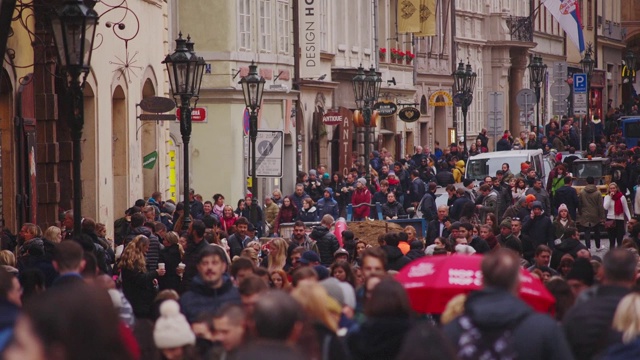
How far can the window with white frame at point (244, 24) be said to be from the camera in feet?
134

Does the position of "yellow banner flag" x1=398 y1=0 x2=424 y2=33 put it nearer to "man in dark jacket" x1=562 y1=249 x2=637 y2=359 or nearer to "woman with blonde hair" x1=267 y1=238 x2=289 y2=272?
"woman with blonde hair" x1=267 y1=238 x2=289 y2=272

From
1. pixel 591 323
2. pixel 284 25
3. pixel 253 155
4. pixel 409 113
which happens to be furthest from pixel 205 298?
pixel 409 113

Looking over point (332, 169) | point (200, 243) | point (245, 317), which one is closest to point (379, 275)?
point (245, 317)

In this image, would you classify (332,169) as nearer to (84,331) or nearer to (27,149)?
(27,149)

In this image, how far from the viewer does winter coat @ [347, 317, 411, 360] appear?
843cm

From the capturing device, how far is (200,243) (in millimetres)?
17031

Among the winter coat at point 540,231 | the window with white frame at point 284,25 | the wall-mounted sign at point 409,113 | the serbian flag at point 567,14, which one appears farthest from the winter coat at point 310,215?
the serbian flag at point 567,14

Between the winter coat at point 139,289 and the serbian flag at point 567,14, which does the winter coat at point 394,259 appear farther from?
the serbian flag at point 567,14

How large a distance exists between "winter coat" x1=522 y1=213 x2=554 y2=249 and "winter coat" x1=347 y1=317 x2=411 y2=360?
15112mm

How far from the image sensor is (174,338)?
916 cm

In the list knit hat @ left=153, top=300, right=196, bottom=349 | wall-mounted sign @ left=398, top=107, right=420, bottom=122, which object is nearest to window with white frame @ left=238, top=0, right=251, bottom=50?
wall-mounted sign @ left=398, top=107, right=420, bottom=122

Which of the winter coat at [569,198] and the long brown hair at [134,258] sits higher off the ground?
the long brown hair at [134,258]

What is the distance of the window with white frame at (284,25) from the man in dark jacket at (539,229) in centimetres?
2084

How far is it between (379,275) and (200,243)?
699cm
